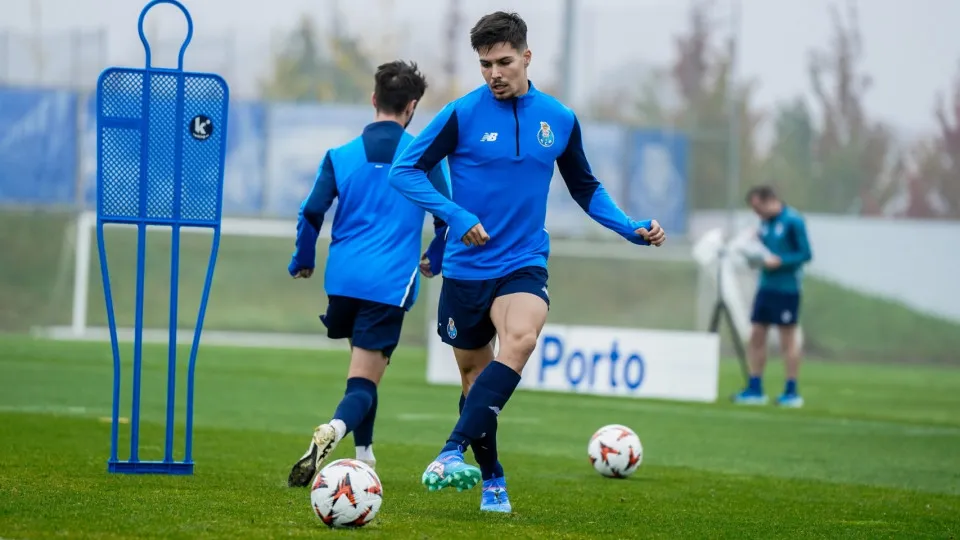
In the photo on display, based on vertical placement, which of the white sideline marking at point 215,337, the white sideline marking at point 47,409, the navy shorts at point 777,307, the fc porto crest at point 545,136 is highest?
the fc porto crest at point 545,136

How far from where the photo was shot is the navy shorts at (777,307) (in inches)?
643

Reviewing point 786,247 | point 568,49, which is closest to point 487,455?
point 786,247

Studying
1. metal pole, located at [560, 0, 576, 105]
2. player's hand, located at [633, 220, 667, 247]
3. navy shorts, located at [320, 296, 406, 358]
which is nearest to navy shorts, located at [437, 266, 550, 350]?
player's hand, located at [633, 220, 667, 247]

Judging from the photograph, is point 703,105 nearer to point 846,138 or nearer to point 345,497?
point 846,138

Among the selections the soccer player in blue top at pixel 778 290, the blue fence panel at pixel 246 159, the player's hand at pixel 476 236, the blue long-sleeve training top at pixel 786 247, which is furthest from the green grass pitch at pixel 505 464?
the blue fence panel at pixel 246 159

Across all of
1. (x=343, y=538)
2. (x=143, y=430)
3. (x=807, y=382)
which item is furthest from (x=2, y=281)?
(x=343, y=538)

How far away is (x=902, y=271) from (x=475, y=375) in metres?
26.3

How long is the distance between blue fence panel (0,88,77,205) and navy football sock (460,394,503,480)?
20939 millimetres

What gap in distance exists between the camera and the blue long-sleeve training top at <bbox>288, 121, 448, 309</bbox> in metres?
8.06

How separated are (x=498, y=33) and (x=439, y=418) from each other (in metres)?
6.72

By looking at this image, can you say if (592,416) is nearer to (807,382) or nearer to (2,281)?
(807,382)

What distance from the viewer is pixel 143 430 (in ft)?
35.0

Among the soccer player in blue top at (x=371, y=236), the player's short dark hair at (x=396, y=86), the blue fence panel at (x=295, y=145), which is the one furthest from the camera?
the blue fence panel at (x=295, y=145)

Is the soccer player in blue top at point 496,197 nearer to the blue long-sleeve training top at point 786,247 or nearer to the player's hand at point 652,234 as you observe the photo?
the player's hand at point 652,234
